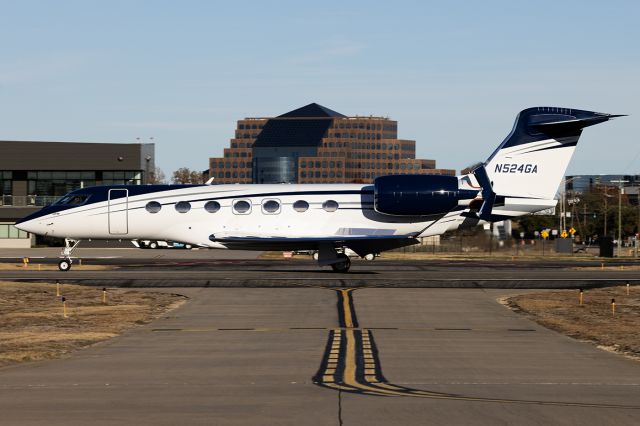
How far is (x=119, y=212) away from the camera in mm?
46938

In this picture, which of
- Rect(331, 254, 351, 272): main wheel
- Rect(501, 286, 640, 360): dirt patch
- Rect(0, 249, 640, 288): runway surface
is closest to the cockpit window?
Rect(0, 249, 640, 288): runway surface

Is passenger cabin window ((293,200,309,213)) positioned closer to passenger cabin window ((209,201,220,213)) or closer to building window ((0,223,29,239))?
passenger cabin window ((209,201,220,213))

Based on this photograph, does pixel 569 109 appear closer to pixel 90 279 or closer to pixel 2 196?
pixel 90 279

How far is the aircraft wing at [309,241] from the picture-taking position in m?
44.8

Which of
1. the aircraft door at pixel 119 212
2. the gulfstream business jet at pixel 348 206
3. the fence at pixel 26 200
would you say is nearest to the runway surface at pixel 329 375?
the gulfstream business jet at pixel 348 206

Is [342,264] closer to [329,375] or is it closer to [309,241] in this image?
[309,241]

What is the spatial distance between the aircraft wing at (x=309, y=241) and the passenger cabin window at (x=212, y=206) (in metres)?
1.23

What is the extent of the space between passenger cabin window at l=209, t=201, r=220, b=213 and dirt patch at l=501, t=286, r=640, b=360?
16.0 m

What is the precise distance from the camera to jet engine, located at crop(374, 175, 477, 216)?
4425cm

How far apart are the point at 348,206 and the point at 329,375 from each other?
93.8ft

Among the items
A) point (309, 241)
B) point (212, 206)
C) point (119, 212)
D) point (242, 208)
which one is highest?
point (212, 206)

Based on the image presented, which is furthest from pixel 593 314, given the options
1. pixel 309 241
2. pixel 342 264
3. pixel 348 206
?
pixel 342 264

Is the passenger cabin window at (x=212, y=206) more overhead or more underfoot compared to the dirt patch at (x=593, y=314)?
more overhead

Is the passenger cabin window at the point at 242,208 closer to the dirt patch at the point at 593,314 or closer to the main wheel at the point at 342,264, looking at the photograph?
A: the main wheel at the point at 342,264
